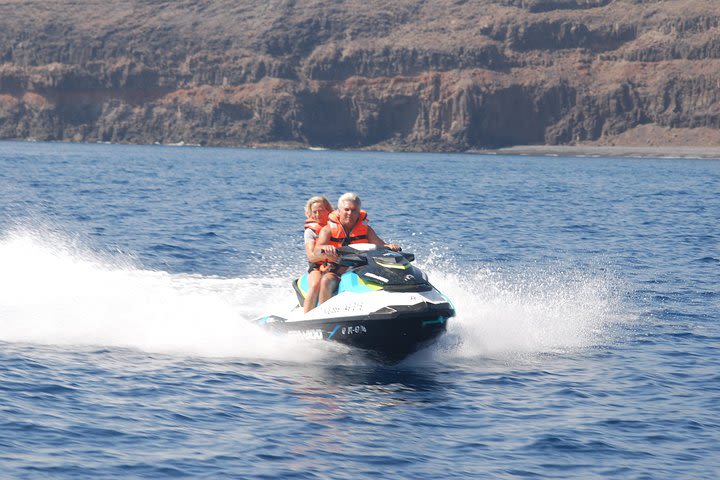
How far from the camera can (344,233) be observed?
1236 cm

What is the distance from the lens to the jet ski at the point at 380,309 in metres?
11.3

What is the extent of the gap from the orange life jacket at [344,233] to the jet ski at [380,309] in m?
0.27

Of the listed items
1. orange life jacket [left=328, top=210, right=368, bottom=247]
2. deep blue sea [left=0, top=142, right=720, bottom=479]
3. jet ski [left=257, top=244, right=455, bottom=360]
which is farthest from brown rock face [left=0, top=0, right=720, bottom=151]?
jet ski [left=257, top=244, right=455, bottom=360]

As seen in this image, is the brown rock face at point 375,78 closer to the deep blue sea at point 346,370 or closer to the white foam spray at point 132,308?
the deep blue sea at point 346,370

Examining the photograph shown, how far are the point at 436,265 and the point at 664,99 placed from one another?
362ft

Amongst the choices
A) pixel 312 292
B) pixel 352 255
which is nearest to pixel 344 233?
pixel 352 255

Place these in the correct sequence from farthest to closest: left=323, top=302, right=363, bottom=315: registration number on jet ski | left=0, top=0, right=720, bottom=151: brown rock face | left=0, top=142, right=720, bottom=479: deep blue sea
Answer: left=0, top=0, right=720, bottom=151: brown rock face, left=323, top=302, right=363, bottom=315: registration number on jet ski, left=0, top=142, right=720, bottom=479: deep blue sea

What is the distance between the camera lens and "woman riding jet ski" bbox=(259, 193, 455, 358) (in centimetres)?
1135

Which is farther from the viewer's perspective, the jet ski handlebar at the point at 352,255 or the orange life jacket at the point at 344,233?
the orange life jacket at the point at 344,233

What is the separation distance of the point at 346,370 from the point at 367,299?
837mm

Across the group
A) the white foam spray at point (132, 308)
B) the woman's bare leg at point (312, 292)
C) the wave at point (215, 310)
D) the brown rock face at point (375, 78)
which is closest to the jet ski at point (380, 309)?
the woman's bare leg at point (312, 292)

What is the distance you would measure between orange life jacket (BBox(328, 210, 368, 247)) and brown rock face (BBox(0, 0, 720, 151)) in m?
112

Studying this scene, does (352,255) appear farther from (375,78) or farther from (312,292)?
(375,78)

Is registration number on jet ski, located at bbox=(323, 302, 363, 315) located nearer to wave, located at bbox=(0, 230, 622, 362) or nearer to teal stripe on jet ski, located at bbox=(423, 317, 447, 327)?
wave, located at bbox=(0, 230, 622, 362)
